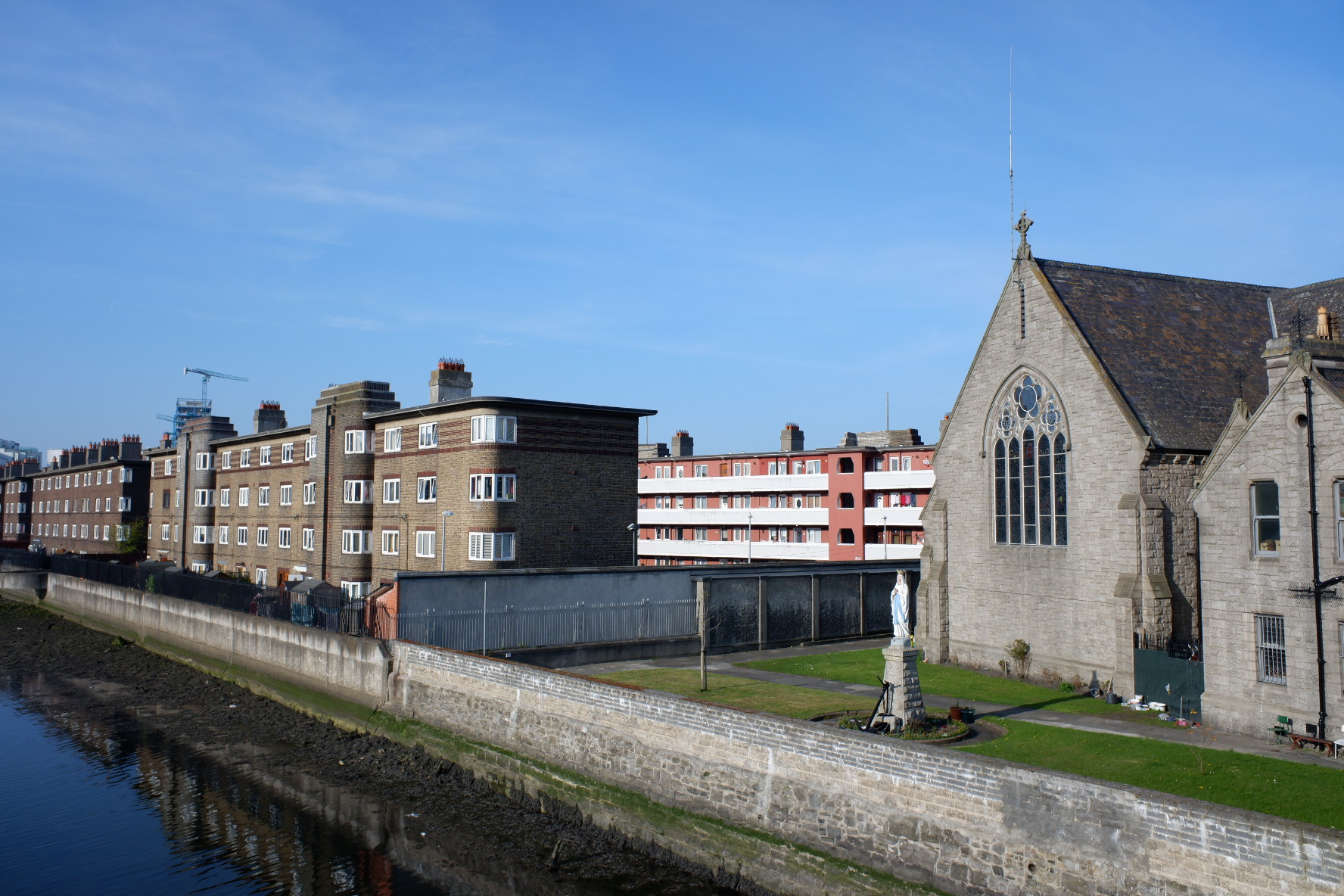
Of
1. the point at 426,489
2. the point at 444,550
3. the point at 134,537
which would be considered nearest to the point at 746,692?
the point at 444,550

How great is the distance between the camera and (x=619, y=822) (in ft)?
69.1

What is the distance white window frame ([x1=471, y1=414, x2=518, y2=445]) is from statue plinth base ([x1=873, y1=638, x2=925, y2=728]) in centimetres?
2394

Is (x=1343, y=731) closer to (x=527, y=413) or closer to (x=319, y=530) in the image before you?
(x=527, y=413)

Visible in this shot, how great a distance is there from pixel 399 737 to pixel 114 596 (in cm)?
3670

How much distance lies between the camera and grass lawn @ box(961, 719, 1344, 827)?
16703 mm

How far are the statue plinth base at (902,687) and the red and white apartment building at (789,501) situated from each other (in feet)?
118

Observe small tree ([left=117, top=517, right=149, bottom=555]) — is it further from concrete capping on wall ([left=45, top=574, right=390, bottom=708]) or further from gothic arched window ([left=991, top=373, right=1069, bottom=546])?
gothic arched window ([left=991, top=373, right=1069, bottom=546])

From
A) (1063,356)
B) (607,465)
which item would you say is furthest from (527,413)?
(1063,356)

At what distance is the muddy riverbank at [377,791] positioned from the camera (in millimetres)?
19375

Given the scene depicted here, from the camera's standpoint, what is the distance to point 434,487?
148ft

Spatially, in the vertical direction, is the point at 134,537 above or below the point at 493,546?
below

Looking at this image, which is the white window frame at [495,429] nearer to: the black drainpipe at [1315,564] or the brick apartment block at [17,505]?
the black drainpipe at [1315,564]

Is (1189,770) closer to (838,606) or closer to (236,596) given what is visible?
(838,606)

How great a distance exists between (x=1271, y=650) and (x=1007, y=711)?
6263 mm
